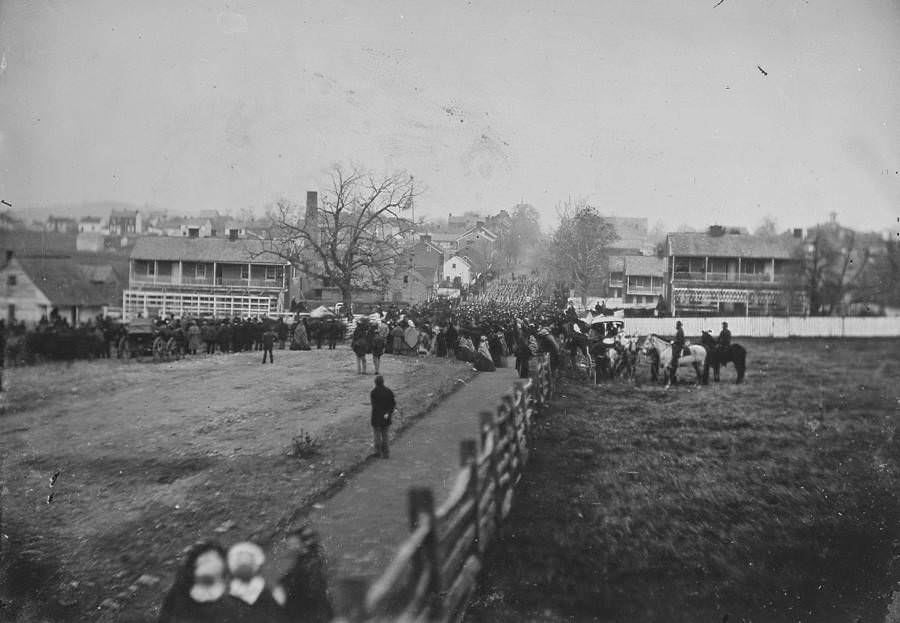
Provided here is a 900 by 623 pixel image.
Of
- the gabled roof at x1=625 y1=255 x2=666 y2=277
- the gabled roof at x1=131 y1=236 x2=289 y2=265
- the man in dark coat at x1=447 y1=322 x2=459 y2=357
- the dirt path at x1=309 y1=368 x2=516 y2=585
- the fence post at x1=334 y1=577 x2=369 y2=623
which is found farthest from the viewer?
the gabled roof at x1=625 y1=255 x2=666 y2=277

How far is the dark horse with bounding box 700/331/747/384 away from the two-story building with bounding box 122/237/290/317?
8.41 feet

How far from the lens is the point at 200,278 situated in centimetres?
316

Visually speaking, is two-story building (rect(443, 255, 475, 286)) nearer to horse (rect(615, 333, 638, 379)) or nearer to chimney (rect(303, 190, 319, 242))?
chimney (rect(303, 190, 319, 242))

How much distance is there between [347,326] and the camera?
3.16 metres

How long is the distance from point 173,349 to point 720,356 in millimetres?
3332

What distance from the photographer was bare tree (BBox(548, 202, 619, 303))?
11.8 feet

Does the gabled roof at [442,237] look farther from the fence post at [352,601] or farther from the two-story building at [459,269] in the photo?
the fence post at [352,601]

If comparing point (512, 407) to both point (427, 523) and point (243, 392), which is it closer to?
point (427, 523)

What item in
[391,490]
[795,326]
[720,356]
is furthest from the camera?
[720,356]

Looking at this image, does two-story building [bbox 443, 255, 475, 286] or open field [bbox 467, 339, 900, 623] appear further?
two-story building [bbox 443, 255, 475, 286]

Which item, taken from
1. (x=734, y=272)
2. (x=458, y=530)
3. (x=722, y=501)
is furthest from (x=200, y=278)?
(x=722, y=501)

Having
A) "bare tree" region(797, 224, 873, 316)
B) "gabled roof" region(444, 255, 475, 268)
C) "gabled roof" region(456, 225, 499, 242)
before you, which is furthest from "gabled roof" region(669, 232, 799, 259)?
"gabled roof" region(444, 255, 475, 268)

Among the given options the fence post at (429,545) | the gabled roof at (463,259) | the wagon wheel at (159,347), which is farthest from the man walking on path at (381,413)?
the wagon wheel at (159,347)

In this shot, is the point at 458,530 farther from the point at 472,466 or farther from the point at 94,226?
the point at 94,226
